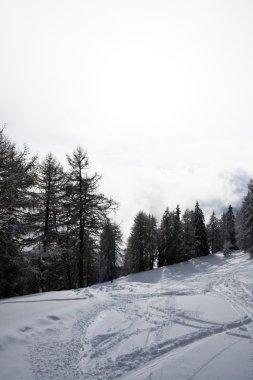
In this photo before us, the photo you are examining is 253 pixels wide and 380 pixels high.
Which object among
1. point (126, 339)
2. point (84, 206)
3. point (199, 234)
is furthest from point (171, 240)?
point (126, 339)

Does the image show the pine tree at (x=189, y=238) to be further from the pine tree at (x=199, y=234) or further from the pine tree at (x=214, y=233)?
the pine tree at (x=214, y=233)

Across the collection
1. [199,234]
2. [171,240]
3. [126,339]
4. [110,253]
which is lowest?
[126,339]

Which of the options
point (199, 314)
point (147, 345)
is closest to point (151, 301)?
point (199, 314)

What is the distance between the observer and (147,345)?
7.27 metres

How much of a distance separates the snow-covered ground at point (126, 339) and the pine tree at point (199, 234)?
165 feet

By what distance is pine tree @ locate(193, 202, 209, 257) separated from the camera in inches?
2414

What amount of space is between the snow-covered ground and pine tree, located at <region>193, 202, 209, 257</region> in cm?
5044

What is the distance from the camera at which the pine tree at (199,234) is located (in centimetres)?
6131

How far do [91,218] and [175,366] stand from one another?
51.8ft

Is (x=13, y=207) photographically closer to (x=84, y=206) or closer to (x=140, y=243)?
(x=84, y=206)

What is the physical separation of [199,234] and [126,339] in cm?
5682

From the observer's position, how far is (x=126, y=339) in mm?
7715

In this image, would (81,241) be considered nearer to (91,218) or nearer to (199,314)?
(91,218)

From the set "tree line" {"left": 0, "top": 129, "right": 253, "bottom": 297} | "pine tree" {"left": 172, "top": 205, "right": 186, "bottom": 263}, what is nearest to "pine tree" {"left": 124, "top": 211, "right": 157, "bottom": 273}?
"pine tree" {"left": 172, "top": 205, "right": 186, "bottom": 263}
